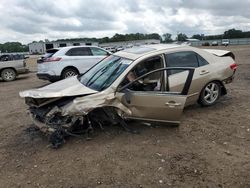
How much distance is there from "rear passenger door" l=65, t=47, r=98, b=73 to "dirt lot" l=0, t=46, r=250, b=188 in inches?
251

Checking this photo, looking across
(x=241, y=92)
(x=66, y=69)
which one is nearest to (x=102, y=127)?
(x=241, y=92)

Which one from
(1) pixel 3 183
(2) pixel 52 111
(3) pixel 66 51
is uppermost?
(3) pixel 66 51

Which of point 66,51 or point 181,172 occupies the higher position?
point 66,51

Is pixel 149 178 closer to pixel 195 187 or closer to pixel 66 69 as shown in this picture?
pixel 195 187

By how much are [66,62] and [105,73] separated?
6767 mm

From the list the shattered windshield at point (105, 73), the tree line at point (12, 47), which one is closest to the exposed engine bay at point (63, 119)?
the shattered windshield at point (105, 73)

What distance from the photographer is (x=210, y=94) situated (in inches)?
278

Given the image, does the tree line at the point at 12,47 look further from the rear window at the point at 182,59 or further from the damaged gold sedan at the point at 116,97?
the damaged gold sedan at the point at 116,97

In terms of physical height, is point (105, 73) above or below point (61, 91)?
above

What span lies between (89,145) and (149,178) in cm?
148

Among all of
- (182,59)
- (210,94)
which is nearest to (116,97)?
(182,59)

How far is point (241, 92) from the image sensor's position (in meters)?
8.79

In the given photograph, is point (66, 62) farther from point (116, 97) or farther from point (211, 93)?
point (116, 97)

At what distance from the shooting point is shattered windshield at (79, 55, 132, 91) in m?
5.57
